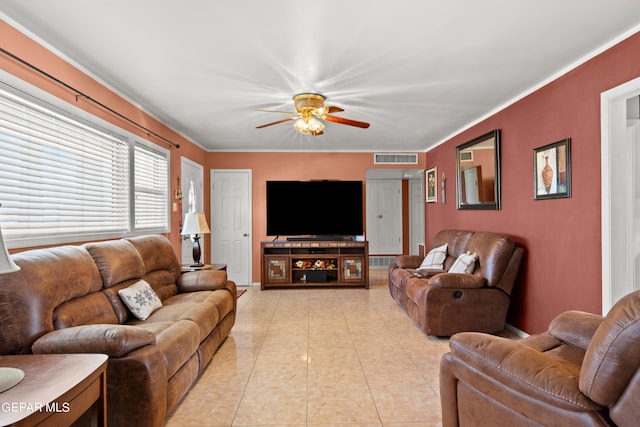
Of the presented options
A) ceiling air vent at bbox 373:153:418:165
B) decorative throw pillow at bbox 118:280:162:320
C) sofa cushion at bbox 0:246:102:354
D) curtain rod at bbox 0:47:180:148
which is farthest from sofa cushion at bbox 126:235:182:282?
ceiling air vent at bbox 373:153:418:165

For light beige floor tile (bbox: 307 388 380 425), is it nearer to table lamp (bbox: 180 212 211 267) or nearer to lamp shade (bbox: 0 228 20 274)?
lamp shade (bbox: 0 228 20 274)

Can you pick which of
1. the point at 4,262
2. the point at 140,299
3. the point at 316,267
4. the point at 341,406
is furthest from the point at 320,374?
the point at 316,267

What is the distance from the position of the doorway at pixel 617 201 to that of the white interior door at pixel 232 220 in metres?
5.14

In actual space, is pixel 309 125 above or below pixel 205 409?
above

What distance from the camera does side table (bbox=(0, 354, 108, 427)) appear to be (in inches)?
46.1

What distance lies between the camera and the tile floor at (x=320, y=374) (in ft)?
7.31

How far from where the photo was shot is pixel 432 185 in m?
6.24

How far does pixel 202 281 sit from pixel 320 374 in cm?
159

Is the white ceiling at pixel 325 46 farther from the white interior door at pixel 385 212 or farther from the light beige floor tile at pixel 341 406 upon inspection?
the white interior door at pixel 385 212

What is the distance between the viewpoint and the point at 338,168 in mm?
6508

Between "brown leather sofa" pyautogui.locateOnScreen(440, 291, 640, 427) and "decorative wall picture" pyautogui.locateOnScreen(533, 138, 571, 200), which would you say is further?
"decorative wall picture" pyautogui.locateOnScreen(533, 138, 571, 200)

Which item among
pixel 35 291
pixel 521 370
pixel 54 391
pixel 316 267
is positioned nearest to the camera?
pixel 54 391

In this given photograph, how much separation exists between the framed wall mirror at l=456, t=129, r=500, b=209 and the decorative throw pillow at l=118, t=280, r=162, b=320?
12.0ft

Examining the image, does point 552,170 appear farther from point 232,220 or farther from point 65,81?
point 232,220
